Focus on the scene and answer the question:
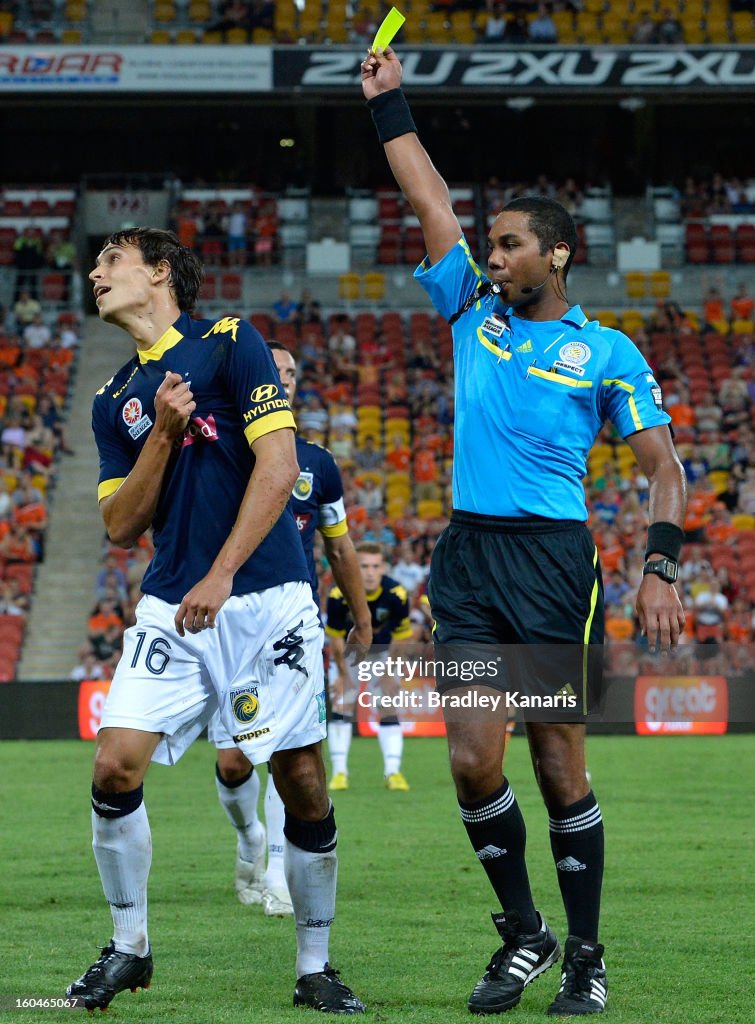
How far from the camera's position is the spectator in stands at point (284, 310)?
29.2 metres

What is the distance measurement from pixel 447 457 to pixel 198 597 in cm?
2111

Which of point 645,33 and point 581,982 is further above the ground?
point 645,33

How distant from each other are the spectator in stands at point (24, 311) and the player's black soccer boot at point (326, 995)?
25514mm

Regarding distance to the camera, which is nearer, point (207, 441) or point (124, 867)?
point (124, 867)

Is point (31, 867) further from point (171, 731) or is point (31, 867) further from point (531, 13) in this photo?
point (531, 13)

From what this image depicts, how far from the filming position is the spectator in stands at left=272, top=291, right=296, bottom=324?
1152 inches

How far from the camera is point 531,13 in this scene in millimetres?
33500

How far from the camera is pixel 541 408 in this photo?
206 inches

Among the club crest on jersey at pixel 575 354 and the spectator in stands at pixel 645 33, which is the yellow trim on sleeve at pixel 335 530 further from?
the spectator in stands at pixel 645 33

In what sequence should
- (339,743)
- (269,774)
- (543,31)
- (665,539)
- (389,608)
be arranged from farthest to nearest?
(543,31)
(339,743)
(389,608)
(269,774)
(665,539)

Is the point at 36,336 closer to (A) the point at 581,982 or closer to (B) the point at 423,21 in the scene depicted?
(B) the point at 423,21

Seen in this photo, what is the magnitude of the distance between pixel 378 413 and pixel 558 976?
70.3 ft

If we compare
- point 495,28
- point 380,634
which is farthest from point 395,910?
point 495,28

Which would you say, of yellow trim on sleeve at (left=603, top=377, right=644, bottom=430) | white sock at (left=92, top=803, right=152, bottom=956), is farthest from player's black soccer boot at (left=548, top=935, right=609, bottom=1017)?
yellow trim on sleeve at (left=603, top=377, right=644, bottom=430)
